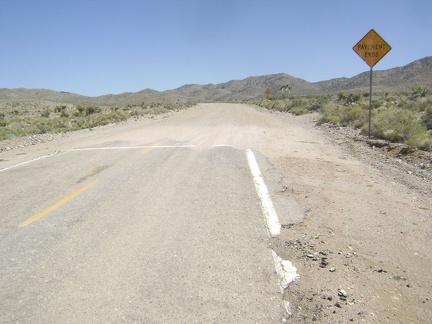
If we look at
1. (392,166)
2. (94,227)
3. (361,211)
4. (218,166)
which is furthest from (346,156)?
(94,227)

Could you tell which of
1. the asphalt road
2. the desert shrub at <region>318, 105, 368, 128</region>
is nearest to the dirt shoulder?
the asphalt road

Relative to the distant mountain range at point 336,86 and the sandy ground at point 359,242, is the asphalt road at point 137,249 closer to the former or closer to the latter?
the sandy ground at point 359,242

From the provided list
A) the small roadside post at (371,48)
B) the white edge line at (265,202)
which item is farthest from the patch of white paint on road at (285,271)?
the small roadside post at (371,48)

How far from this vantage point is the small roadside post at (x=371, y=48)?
46.3 feet

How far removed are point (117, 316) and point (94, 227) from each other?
7.81ft

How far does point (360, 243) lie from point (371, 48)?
442 inches

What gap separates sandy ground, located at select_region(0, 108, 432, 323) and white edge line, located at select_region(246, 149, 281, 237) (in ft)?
0.56

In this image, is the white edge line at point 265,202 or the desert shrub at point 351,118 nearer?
the white edge line at point 265,202

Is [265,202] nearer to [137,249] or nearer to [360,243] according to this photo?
[360,243]

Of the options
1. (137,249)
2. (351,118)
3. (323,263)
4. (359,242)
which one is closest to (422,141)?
(359,242)

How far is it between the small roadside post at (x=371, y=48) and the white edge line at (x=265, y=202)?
715 centimetres

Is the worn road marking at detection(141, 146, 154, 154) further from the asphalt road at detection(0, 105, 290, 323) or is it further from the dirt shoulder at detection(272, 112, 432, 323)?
the dirt shoulder at detection(272, 112, 432, 323)

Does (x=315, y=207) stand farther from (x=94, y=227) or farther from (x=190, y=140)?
(x=190, y=140)

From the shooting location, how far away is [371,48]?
560 inches
